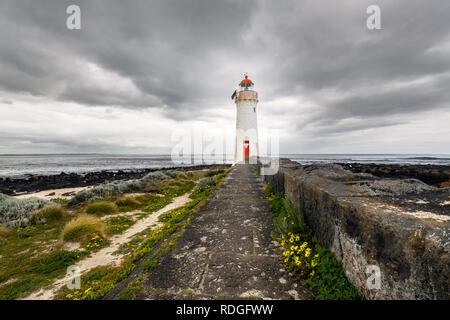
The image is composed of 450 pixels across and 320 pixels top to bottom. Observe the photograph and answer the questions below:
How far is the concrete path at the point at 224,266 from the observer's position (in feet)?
5.83

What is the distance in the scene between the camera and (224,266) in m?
2.16

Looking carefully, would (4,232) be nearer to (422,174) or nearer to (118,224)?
(118,224)

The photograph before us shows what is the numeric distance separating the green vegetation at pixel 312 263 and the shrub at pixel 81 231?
4199 mm

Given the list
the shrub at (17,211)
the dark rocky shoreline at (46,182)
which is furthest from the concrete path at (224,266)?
the dark rocky shoreline at (46,182)

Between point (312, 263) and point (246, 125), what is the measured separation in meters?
19.2

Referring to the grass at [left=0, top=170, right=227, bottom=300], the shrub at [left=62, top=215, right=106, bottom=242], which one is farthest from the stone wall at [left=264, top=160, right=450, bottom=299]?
the shrub at [left=62, top=215, right=106, bottom=242]

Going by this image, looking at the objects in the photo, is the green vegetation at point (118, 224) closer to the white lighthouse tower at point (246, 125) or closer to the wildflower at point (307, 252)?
the wildflower at point (307, 252)

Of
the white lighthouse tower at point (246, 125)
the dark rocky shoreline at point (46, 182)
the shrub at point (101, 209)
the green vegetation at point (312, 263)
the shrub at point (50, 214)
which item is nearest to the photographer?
the green vegetation at point (312, 263)

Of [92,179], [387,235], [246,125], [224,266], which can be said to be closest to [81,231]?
[224,266]

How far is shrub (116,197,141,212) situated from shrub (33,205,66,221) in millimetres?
1641

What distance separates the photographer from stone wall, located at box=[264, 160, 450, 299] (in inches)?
39.7

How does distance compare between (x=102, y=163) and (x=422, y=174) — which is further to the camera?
(x=102, y=163)
